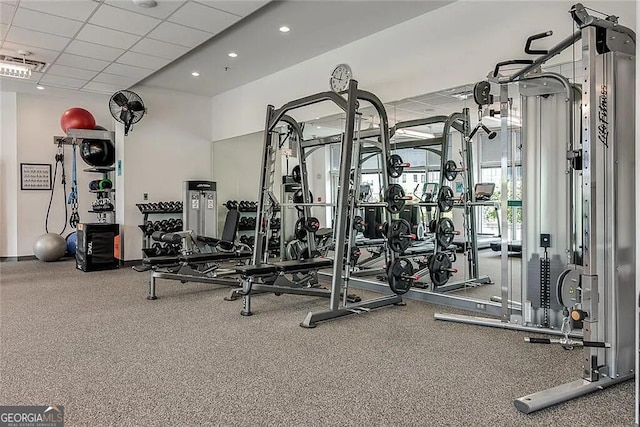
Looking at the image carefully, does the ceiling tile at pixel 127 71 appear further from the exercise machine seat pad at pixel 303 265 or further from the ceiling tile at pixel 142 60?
the exercise machine seat pad at pixel 303 265

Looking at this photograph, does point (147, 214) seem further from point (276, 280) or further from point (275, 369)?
point (275, 369)

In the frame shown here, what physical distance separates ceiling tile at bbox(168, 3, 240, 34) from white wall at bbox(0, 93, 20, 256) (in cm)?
521

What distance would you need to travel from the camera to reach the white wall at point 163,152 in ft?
25.4

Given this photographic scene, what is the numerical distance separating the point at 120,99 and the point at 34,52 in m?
1.37

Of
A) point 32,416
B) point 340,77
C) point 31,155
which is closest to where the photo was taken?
point 32,416

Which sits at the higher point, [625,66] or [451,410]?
[625,66]

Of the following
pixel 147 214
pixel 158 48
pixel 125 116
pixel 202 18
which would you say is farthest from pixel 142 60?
pixel 147 214

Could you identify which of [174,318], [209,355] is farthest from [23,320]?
[209,355]

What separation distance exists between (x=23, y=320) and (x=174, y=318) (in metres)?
1.41

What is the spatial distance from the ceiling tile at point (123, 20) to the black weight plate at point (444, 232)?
3.92 m

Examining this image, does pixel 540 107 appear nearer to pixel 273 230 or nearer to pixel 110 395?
pixel 110 395

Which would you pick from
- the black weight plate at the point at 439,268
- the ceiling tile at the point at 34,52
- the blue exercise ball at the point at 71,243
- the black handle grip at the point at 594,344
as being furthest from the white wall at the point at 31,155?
the black handle grip at the point at 594,344

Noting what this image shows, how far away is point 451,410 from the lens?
2.23 meters

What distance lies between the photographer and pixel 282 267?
Result: 4.52m
